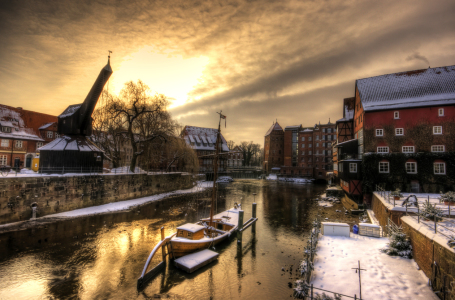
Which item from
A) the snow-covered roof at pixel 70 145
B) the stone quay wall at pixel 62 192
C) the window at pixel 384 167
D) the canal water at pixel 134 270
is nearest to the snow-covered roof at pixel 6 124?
the snow-covered roof at pixel 70 145

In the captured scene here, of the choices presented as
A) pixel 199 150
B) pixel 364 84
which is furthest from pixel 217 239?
pixel 199 150

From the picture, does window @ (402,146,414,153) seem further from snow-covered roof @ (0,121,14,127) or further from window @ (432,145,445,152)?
snow-covered roof @ (0,121,14,127)

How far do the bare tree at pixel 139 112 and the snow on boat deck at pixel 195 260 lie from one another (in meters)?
19.9

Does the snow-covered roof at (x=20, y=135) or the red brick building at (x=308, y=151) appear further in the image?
the red brick building at (x=308, y=151)

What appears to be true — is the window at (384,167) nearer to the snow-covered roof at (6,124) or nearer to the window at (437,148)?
the window at (437,148)

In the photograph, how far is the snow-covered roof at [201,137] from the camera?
61312 mm

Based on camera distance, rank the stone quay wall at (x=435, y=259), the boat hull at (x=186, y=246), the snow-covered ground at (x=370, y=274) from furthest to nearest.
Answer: the boat hull at (x=186, y=246), the snow-covered ground at (x=370, y=274), the stone quay wall at (x=435, y=259)

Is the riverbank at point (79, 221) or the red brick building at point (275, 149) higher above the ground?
the red brick building at point (275, 149)

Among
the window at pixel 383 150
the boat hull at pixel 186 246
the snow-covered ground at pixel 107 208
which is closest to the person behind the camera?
the boat hull at pixel 186 246

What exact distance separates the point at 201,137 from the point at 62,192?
146 feet

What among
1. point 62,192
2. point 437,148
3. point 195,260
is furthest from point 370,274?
point 62,192

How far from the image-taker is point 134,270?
10906mm

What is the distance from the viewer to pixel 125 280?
999cm

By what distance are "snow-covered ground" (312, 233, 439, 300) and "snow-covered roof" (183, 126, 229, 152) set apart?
51240mm
